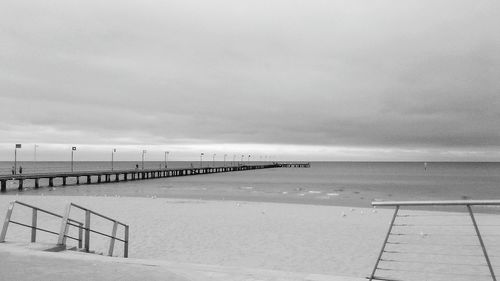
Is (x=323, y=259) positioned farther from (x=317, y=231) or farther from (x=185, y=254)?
(x=317, y=231)

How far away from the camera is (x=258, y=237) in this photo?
14.9m

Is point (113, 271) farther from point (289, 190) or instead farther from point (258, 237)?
point (289, 190)

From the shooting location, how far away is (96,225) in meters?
17.0

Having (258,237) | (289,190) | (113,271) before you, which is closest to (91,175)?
(289,190)

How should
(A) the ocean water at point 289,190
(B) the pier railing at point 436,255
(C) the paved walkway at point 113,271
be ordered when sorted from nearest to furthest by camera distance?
(C) the paved walkway at point 113,271
(B) the pier railing at point 436,255
(A) the ocean water at point 289,190

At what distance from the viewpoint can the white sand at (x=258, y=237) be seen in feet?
37.2

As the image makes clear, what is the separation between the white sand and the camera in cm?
1133

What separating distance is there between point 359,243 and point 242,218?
22.1ft

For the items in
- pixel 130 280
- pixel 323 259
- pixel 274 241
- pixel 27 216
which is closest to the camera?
pixel 130 280

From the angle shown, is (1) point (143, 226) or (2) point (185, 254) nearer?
(2) point (185, 254)

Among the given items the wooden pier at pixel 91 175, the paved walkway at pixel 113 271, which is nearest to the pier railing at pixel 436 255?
the paved walkway at pixel 113 271

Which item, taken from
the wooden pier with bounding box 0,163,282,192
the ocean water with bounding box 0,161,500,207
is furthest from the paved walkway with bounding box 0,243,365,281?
the wooden pier with bounding box 0,163,282,192

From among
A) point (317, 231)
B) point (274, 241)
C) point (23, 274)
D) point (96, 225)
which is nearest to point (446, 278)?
point (274, 241)

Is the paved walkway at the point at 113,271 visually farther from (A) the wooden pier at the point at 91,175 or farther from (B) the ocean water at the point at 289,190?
(A) the wooden pier at the point at 91,175
